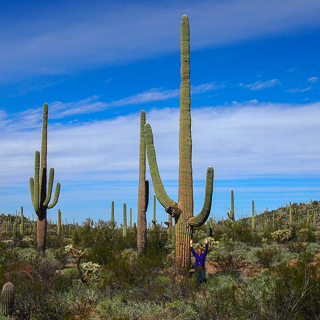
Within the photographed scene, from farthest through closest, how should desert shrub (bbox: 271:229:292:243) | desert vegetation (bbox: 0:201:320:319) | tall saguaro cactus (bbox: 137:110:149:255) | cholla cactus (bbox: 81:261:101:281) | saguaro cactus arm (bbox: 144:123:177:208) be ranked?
desert shrub (bbox: 271:229:292:243)
tall saguaro cactus (bbox: 137:110:149:255)
cholla cactus (bbox: 81:261:101:281)
saguaro cactus arm (bbox: 144:123:177:208)
desert vegetation (bbox: 0:201:320:319)

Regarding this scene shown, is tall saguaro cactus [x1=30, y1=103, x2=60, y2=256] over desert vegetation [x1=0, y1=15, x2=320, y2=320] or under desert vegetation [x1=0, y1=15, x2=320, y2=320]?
over

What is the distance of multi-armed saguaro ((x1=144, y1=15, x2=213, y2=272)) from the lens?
35.2 ft

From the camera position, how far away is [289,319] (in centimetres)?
661

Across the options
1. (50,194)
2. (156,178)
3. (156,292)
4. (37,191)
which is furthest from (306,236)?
(156,292)

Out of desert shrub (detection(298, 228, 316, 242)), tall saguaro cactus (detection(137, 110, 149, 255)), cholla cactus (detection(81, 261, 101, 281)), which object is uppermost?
tall saguaro cactus (detection(137, 110, 149, 255))

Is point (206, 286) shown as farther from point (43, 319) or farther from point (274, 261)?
point (274, 261)

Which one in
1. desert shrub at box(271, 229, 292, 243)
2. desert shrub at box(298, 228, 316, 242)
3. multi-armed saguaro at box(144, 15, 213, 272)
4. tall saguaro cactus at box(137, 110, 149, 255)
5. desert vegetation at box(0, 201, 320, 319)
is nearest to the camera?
desert vegetation at box(0, 201, 320, 319)

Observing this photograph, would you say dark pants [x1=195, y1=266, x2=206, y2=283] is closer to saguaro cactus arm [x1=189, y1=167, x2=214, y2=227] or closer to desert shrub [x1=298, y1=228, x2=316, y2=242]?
saguaro cactus arm [x1=189, y1=167, x2=214, y2=227]

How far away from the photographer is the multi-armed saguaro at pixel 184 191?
10.7 meters

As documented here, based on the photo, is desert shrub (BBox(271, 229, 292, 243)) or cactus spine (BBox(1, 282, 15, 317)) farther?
desert shrub (BBox(271, 229, 292, 243))

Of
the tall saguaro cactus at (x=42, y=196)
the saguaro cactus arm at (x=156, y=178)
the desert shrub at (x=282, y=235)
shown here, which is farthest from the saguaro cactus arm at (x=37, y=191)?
the desert shrub at (x=282, y=235)

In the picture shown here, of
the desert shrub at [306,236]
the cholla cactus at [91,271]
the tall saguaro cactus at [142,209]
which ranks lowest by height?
the desert shrub at [306,236]

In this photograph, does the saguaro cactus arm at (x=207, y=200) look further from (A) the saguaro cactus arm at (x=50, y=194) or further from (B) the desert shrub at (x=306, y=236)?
(B) the desert shrub at (x=306, y=236)

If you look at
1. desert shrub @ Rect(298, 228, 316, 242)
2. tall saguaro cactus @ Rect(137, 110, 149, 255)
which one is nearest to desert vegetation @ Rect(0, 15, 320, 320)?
tall saguaro cactus @ Rect(137, 110, 149, 255)
